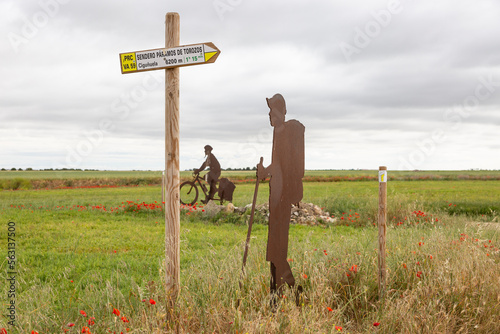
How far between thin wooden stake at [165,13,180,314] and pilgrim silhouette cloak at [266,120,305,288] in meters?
1.15

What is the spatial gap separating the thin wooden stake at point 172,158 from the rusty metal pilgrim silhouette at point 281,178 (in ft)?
3.42

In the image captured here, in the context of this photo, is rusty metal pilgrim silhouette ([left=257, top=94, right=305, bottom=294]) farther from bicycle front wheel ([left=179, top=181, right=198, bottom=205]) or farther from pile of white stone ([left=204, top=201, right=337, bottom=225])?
bicycle front wheel ([left=179, top=181, right=198, bottom=205])

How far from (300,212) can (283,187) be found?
8.30 m

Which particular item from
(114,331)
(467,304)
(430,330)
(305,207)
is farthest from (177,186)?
(305,207)

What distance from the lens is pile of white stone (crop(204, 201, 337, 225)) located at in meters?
12.5

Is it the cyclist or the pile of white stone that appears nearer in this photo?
the pile of white stone

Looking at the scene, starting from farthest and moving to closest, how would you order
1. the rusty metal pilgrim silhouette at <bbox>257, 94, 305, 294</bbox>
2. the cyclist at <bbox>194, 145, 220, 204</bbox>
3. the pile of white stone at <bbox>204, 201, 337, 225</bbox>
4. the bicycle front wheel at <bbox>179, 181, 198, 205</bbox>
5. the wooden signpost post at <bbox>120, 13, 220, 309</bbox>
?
the bicycle front wheel at <bbox>179, 181, 198, 205</bbox> < the cyclist at <bbox>194, 145, 220, 204</bbox> < the pile of white stone at <bbox>204, 201, 337, 225</bbox> < the rusty metal pilgrim silhouette at <bbox>257, 94, 305, 294</bbox> < the wooden signpost post at <bbox>120, 13, 220, 309</bbox>


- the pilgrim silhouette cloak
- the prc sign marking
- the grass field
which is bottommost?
the grass field

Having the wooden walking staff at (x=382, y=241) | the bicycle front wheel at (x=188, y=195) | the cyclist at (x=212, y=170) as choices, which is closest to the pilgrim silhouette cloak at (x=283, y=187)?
the wooden walking staff at (x=382, y=241)

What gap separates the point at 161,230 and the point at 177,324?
24.5ft

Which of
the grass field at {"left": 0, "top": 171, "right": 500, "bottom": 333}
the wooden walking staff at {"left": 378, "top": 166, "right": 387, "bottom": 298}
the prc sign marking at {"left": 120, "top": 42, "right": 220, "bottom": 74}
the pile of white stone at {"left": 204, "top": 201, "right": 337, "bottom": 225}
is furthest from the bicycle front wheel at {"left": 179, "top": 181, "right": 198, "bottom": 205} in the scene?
the prc sign marking at {"left": 120, "top": 42, "right": 220, "bottom": 74}

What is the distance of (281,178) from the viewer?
4797 millimetres

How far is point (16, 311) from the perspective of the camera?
13.4 ft

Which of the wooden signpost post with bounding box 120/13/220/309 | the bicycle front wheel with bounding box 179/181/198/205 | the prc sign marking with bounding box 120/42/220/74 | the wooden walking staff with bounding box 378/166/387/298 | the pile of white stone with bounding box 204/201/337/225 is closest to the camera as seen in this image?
the prc sign marking with bounding box 120/42/220/74
